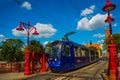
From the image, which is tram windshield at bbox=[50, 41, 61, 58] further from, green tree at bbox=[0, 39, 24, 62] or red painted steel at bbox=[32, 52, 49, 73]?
green tree at bbox=[0, 39, 24, 62]

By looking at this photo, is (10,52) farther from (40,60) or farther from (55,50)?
(55,50)

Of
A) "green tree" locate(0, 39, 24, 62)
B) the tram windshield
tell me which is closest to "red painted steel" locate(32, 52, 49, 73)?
the tram windshield

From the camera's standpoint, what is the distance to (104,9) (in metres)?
13.2

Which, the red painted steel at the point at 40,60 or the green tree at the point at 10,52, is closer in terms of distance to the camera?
the red painted steel at the point at 40,60

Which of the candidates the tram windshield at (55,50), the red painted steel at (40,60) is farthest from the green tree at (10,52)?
the tram windshield at (55,50)

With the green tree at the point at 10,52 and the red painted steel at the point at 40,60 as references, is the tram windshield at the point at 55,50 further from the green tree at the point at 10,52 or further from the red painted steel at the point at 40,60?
the green tree at the point at 10,52

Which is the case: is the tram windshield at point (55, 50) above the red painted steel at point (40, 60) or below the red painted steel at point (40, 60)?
above

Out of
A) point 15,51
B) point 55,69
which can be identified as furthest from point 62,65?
point 15,51

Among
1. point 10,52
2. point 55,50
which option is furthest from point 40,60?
point 10,52

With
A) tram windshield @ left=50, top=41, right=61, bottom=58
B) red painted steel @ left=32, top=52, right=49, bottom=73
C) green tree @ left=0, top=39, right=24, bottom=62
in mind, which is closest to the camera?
tram windshield @ left=50, top=41, right=61, bottom=58

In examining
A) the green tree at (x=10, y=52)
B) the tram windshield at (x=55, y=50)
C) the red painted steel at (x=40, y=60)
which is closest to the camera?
the tram windshield at (x=55, y=50)

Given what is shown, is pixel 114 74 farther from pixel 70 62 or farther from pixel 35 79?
→ pixel 70 62

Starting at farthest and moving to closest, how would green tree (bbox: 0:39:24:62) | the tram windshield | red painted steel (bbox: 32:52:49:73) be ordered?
green tree (bbox: 0:39:24:62), red painted steel (bbox: 32:52:49:73), the tram windshield

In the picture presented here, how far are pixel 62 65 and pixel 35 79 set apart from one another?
562cm
